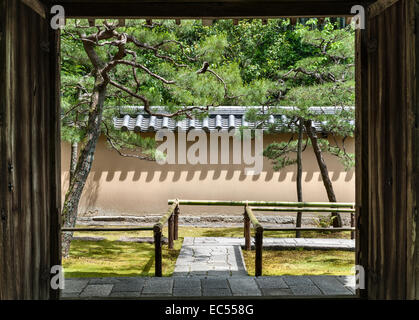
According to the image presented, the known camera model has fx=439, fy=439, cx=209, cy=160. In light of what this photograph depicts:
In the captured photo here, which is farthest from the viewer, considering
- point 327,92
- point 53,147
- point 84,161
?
point 327,92

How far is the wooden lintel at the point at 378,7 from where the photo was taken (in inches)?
122

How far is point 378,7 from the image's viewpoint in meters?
3.31

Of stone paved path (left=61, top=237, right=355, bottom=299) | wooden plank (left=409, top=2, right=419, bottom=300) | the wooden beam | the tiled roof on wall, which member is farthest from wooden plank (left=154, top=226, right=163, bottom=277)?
the tiled roof on wall

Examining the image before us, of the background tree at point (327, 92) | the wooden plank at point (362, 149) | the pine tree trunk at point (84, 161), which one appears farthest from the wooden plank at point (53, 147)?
the background tree at point (327, 92)

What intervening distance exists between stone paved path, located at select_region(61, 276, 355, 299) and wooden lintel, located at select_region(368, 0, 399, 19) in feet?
8.22

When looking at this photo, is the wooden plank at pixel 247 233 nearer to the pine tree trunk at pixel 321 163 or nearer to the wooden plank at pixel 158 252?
the wooden plank at pixel 158 252

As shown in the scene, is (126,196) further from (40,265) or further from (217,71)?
(40,265)

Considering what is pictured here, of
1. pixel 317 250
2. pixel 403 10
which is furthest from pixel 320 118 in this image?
pixel 403 10

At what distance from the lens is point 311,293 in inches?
170

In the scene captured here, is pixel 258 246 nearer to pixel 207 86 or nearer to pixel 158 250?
pixel 158 250

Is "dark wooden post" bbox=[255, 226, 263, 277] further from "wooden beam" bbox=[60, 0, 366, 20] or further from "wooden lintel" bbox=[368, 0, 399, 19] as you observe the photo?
"wooden lintel" bbox=[368, 0, 399, 19]

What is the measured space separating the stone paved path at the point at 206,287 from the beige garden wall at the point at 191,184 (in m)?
5.20

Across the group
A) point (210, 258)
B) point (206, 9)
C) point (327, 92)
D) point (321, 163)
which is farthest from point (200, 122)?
point (206, 9)

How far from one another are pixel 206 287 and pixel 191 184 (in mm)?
5660
